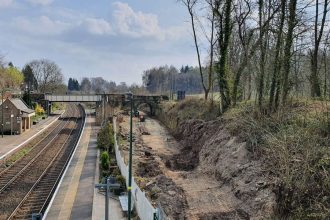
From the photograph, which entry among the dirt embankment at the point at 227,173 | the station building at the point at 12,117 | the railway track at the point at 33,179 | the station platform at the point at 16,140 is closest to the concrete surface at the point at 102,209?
the railway track at the point at 33,179

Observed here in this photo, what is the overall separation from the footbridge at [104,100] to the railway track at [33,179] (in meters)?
23.3

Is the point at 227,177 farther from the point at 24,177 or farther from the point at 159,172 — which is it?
the point at 24,177

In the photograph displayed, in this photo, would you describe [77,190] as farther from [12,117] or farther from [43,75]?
[43,75]

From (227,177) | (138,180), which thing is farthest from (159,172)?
(227,177)

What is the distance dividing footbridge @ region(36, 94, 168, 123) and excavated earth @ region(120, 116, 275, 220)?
112ft

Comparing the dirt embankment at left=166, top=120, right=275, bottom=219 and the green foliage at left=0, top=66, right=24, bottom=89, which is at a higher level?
the green foliage at left=0, top=66, right=24, bottom=89

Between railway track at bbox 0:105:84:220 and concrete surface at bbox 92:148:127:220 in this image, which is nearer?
concrete surface at bbox 92:148:127:220

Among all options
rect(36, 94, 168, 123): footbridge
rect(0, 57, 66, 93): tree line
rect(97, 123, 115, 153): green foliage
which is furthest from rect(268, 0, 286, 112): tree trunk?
rect(0, 57, 66, 93): tree line

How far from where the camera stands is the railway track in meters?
19.9

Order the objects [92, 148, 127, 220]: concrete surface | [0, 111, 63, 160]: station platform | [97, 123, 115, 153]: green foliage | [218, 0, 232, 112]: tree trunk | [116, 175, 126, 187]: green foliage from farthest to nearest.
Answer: [97, 123, 115, 153]: green foliage
[0, 111, 63, 160]: station platform
[218, 0, 232, 112]: tree trunk
[116, 175, 126, 187]: green foliage
[92, 148, 127, 220]: concrete surface

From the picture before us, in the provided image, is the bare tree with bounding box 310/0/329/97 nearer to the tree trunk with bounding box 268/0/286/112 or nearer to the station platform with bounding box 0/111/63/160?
the tree trunk with bounding box 268/0/286/112

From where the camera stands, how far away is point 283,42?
23141 millimetres

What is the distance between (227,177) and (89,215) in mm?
7211

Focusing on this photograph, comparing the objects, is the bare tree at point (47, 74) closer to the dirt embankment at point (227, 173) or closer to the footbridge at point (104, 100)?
the footbridge at point (104, 100)
